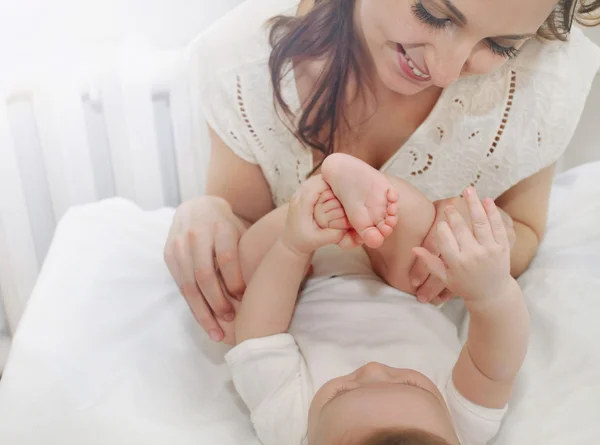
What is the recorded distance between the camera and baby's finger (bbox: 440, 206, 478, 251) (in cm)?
64

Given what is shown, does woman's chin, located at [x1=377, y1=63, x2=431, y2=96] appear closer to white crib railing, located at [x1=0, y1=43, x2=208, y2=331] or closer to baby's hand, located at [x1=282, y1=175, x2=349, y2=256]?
baby's hand, located at [x1=282, y1=175, x2=349, y2=256]

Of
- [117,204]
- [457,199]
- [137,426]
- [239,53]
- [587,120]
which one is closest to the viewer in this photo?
[137,426]

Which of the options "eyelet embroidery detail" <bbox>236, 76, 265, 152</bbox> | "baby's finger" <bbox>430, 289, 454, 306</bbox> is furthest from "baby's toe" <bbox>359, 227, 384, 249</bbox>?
"eyelet embroidery detail" <bbox>236, 76, 265, 152</bbox>

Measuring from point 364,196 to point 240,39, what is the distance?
0.36 m

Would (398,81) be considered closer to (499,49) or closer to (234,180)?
(499,49)

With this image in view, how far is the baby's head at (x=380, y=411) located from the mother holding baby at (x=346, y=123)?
0.16 m

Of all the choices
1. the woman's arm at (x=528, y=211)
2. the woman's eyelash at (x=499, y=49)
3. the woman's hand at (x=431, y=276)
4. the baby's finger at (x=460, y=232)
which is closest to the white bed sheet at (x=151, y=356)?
the woman's arm at (x=528, y=211)

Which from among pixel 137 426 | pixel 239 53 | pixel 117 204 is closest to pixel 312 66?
pixel 239 53

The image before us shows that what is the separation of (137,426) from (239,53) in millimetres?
524

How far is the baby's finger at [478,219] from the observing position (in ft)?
2.08

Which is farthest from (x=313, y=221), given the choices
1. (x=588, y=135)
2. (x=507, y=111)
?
(x=588, y=135)

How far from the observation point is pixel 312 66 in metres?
0.91

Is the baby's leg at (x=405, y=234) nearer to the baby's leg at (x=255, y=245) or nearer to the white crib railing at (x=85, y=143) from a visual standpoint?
the baby's leg at (x=255, y=245)

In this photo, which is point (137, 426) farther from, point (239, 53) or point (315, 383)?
point (239, 53)
